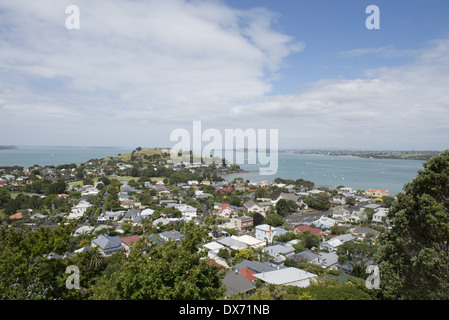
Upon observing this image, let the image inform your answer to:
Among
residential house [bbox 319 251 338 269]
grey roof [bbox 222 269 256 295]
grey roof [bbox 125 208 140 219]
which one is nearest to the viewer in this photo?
grey roof [bbox 222 269 256 295]

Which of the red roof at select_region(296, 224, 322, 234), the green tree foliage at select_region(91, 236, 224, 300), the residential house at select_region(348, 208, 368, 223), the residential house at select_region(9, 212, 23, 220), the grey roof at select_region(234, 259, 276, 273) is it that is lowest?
the residential house at select_region(348, 208, 368, 223)

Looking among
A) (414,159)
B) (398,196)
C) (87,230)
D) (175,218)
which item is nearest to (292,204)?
(175,218)

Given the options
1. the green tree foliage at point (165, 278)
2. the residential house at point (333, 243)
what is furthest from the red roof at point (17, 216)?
the residential house at point (333, 243)

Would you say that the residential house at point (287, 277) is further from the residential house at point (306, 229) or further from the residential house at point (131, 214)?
the residential house at point (131, 214)

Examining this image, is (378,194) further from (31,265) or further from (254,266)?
(31,265)

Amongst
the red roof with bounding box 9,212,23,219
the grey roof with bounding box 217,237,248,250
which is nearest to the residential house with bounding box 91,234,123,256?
the grey roof with bounding box 217,237,248,250

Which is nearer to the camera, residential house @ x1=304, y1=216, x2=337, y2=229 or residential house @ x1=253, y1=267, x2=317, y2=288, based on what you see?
residential house @ x1=253, y1=267, x2=317, y2=288

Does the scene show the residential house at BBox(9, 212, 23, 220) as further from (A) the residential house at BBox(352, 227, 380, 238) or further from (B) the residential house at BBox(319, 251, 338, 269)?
(A) the residential house at BBox(352, 227, 380, 238)
